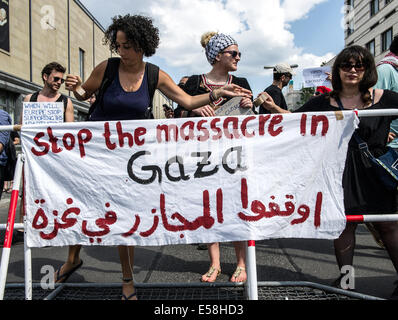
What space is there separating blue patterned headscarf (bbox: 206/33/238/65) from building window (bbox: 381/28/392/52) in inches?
1142

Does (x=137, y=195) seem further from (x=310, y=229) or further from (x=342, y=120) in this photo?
(x=342, y=120)

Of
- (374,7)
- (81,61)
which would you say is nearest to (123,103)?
(81,61)

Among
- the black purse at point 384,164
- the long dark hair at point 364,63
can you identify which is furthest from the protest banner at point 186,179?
the long dark hair at point 364,63

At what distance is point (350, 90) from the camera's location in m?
2.59

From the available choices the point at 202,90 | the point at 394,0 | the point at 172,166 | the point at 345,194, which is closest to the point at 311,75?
the point at 202,90

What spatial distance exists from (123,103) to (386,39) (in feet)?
101

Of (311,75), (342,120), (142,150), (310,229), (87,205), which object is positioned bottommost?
(310,229)

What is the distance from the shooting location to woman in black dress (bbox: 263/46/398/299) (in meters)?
2.42

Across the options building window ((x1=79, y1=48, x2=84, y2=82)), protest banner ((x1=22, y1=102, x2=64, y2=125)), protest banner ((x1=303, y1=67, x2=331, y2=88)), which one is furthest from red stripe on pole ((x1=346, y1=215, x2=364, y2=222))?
building window ((x1=79, y1=48, x2=84, y2=82))

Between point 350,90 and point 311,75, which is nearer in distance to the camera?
point 350,90

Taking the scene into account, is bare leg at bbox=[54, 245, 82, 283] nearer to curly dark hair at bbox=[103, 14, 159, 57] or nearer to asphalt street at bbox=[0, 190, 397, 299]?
asphalt street at bbox=[0, 190, 397, 299]

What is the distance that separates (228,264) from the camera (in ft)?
11.3

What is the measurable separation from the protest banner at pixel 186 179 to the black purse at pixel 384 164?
0.30 meters
